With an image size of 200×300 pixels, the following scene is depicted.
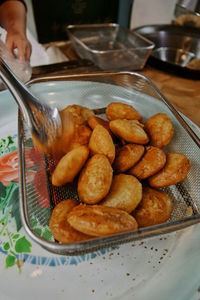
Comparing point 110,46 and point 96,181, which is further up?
point 110,46

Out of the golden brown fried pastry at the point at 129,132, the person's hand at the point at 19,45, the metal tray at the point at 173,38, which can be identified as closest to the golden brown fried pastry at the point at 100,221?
the golden brown fried pastry at the point at 129,132

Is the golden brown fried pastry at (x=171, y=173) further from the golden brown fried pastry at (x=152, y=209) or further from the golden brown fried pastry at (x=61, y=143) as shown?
the golden brown fried pastry at (x=61, y=143)

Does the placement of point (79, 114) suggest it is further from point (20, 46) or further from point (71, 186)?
point (20, 46)

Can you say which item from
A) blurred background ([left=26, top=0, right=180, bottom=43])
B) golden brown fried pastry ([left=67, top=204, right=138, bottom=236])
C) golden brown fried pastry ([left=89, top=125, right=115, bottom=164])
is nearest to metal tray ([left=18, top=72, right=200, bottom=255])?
golden brown fried pastry ([left=67, top=204, right=138, bottom=236])

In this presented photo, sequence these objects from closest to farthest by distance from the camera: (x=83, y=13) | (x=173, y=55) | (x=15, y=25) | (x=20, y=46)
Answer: (x=20, y=46)
(x=15, y=25)
(x=173, y=55)
(x=83, y=13)

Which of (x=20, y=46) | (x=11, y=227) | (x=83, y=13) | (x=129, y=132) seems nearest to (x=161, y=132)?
(x=129, y=132)

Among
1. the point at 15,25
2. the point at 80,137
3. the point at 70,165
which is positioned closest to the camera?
the point at 70,165

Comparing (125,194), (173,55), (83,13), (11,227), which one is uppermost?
(83,13)

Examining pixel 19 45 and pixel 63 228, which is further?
pixel 19 45
